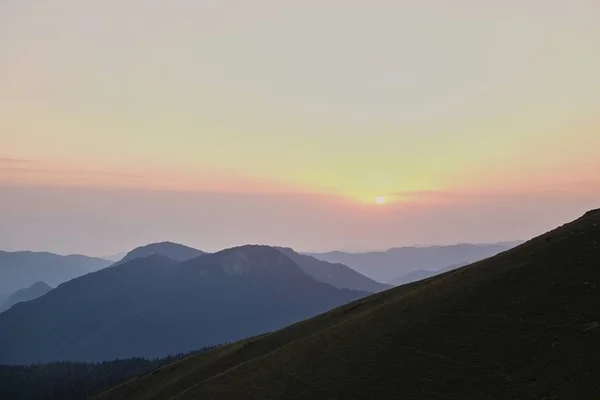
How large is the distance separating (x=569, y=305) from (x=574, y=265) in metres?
7.96

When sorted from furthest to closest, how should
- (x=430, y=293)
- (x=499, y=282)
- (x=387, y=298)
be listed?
(x=387, y=298), (x=430, y=293), (x=499, y=282)

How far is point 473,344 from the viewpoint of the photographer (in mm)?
43281

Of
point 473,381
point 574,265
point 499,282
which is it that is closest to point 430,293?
point 499,282

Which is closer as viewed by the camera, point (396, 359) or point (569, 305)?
point (569, 305)

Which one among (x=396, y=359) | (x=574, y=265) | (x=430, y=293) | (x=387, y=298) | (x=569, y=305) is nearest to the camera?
(x=569, y=305)

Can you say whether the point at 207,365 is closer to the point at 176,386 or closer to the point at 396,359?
the point at 176,386

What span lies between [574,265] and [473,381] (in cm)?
2022

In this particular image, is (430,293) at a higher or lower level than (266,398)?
higher

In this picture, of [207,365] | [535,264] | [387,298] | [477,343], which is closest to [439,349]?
[477,343]

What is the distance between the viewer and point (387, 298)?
78.6 metres

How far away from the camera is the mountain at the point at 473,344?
37094mm

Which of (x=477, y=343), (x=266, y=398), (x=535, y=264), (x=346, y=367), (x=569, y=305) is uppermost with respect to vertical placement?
(x=535, y=264)

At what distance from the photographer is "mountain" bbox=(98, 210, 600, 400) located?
37.1 meters

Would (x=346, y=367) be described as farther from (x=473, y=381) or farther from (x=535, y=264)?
(x=535, y=264)
